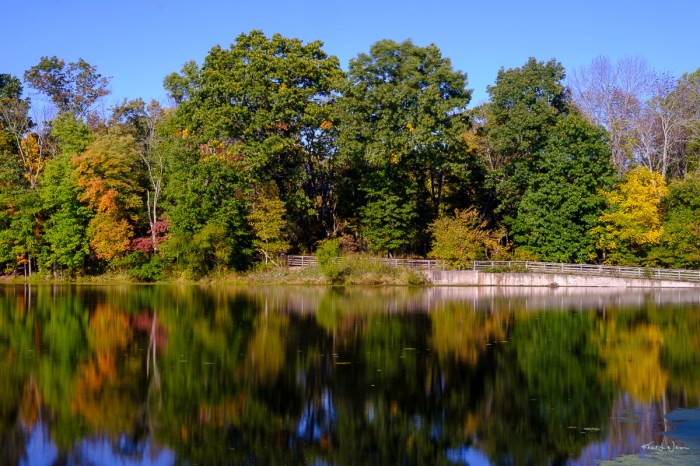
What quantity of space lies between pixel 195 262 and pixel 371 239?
1334 centimetres

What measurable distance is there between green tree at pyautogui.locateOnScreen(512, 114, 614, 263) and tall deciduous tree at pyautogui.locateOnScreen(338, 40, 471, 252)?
7005 millimetres

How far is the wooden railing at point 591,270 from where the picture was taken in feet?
175

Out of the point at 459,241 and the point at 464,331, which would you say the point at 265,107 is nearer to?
the point at 459,241

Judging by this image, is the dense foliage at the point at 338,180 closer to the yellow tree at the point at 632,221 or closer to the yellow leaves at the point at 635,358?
the yellow tree at the point at 632,221

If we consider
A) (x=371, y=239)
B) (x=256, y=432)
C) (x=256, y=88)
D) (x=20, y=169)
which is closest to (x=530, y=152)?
(x=371, y=239)

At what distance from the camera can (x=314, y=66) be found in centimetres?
5822

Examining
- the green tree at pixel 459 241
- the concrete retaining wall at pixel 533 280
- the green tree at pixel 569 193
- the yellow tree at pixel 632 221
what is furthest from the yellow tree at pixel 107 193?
the yellow tree at pixel 632 221

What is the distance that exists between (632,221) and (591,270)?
4695 mm

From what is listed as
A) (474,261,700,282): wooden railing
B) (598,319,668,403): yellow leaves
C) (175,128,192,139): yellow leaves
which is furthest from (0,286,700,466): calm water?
(175,128,192,139): yellow leaves

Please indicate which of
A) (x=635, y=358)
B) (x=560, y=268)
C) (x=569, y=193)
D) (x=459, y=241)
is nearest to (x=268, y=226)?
(x=459, y=241)

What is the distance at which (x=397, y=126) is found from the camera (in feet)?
189

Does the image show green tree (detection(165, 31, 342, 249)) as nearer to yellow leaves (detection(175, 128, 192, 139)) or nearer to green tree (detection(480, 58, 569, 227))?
yellow leaves (detection(175, 128, 192, 139))

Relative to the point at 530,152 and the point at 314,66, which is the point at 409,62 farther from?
the point at 530,152

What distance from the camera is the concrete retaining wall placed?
173ft
